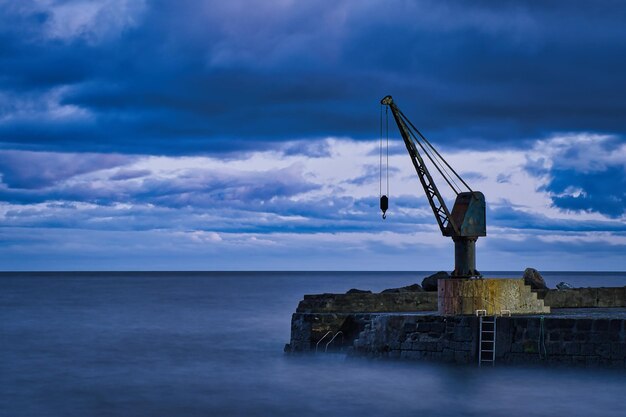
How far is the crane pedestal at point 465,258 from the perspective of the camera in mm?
27719

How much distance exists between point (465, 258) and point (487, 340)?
400 centimetres

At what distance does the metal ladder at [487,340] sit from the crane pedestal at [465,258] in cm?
339

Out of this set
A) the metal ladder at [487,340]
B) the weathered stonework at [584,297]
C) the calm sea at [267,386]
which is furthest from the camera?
the weathered stonework at [584,297]

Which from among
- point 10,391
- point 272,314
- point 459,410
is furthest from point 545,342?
point 272,314

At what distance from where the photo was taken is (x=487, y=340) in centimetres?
2428

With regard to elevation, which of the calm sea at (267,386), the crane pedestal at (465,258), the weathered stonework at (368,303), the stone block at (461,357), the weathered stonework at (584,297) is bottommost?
the calm sea at (267,386)

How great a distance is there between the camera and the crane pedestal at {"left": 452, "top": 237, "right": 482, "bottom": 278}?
27719 millimetres

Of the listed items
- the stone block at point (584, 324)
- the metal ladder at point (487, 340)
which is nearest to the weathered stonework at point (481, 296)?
the metal ladder at point (487, 340)

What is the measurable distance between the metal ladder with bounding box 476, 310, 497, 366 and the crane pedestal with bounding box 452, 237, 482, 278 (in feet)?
11.1

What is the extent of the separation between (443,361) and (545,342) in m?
2.55

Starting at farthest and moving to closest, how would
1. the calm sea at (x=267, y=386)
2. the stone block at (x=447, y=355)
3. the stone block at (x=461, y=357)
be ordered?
the stone block at (x=447, y=355), the stone block at (x=461, y=357), the calm sea at (x=267, y=386)

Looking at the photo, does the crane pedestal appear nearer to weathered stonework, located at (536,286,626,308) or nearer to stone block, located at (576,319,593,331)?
stone block, located at (576,319,593,331)

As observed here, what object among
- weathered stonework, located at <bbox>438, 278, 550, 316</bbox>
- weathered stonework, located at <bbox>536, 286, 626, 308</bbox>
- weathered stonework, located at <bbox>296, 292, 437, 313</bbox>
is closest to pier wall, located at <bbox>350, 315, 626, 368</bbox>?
weathered stonework, located at <bbox>438, 278, 550, 316</bbox>

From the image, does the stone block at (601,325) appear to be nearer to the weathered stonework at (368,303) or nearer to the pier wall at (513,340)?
the pier wall at (513,340)
